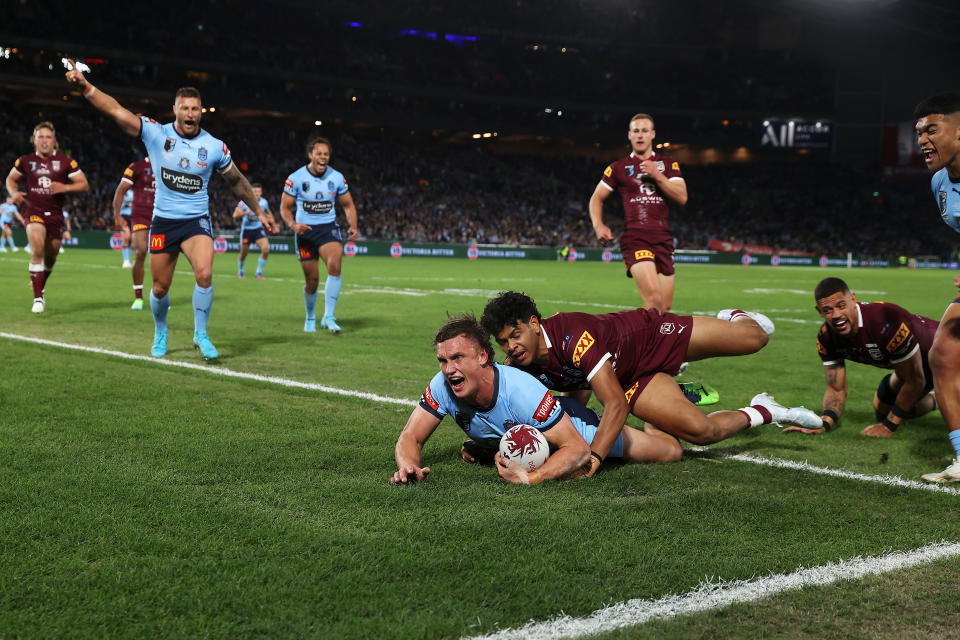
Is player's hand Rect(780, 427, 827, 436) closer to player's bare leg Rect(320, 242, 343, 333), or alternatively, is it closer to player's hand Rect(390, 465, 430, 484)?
player's hand Rect(390, 465, 430, 484)

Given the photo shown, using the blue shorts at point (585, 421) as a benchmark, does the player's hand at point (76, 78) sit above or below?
above

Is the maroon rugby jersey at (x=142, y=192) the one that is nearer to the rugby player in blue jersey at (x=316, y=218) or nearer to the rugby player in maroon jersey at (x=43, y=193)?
the rugby player in maroon jersey at (x=43, y=193)

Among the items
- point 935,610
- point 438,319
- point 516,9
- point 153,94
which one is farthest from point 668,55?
point 935,610

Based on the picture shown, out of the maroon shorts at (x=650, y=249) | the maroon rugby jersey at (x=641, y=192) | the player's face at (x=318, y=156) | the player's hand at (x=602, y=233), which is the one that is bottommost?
the maroon shorts at (x=650, y=249)

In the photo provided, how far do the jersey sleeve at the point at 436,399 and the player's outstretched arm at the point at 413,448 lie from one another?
0.08 feet

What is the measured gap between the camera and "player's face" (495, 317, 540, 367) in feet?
15.2

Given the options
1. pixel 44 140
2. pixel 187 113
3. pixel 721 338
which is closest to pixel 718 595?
pixel 721 338

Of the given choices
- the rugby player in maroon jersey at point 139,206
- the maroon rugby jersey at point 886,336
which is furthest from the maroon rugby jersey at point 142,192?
the maroon rugby jersey at point 886,336

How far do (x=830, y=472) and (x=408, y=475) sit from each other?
7.66 ft

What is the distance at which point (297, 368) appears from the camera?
26.7 feet

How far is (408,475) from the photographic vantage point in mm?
4355

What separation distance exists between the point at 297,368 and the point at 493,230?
148 feet

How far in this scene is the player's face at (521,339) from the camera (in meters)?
4.63

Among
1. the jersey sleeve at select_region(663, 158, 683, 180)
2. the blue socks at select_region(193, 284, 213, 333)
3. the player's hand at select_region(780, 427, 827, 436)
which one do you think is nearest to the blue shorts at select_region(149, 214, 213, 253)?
the blue socks at select_region(193, 284, 213, 333)
